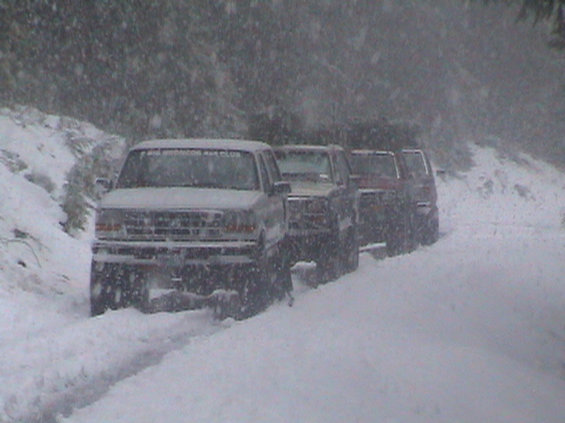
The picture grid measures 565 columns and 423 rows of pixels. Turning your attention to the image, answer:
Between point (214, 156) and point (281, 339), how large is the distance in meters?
3.57

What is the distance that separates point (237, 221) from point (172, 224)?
0.71m

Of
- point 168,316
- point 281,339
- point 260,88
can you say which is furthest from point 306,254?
point 260,88

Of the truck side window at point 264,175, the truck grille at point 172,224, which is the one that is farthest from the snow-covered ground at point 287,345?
the truck side window at point 264,175

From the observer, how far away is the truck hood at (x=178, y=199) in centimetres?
1210

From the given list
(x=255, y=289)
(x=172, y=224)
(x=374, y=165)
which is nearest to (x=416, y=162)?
(x=374, y=165)

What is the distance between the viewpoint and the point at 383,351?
10.4 m

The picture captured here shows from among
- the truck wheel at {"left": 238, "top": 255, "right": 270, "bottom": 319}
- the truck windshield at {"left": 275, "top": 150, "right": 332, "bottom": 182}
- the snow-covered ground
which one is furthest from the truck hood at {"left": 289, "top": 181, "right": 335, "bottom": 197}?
the truck wheel at {"left": 238, "top": 255, "right": 270, "bottom": 319}

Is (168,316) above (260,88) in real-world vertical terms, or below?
below

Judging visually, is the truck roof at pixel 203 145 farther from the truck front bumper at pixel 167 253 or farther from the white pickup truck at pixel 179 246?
the truck front bumper at pixel 167 253

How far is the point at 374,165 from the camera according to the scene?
2162 cm

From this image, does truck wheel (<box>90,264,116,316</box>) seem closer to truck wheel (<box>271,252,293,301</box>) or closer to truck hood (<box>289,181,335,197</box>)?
truck wheel (<box>271,252,293,301</box>)

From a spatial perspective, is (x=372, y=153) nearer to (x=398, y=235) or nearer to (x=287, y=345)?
(x=398, y=235)

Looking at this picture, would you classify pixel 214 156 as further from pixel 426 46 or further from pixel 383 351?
pixel 426 46

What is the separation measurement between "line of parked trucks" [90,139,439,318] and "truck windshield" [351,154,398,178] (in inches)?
178
